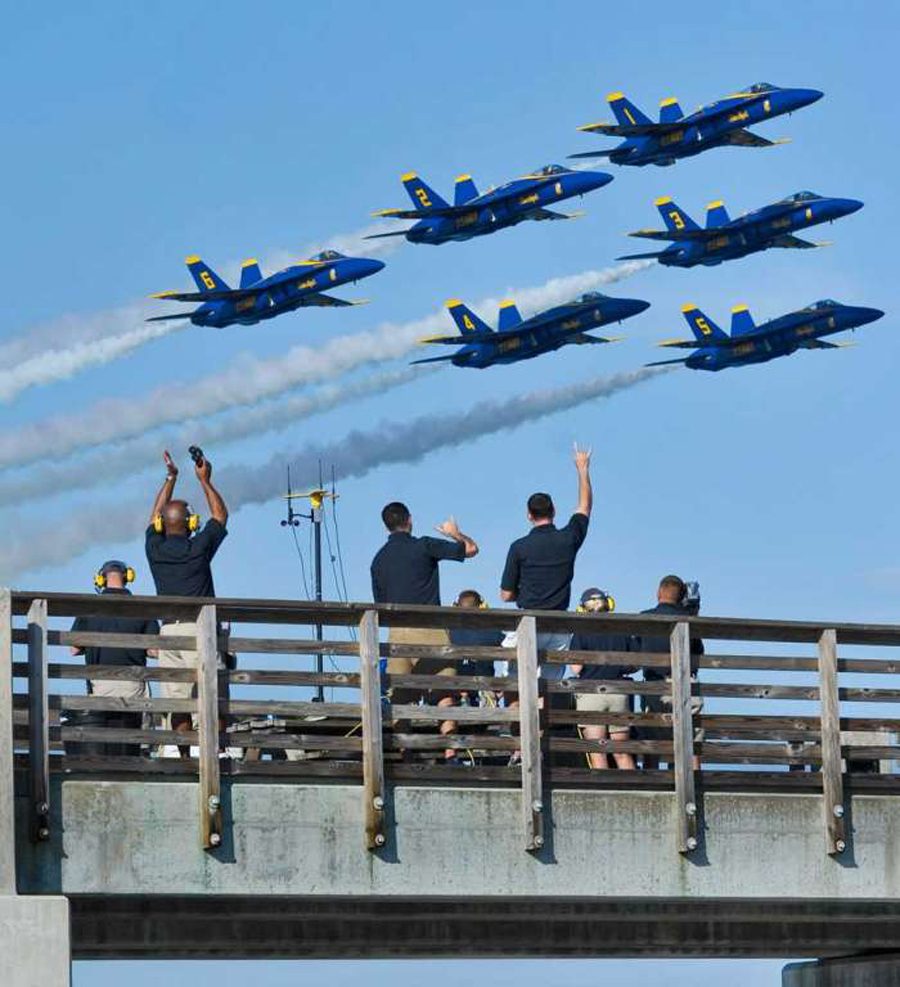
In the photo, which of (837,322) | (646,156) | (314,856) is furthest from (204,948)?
(837,322)

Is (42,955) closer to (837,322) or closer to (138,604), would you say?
(138,604)

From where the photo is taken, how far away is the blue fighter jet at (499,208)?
79250mm

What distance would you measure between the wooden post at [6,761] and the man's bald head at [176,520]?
104 inches

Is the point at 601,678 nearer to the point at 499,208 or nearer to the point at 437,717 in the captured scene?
the point at 437,717

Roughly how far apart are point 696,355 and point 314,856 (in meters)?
74.1

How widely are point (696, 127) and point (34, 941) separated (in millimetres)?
67474

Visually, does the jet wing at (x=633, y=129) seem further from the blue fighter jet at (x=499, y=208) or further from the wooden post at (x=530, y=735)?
the wooden post at (x=530, y=735)

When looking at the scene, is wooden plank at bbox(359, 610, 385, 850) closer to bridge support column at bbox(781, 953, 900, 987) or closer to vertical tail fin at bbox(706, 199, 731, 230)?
bridge support column at bbox(781, 953, 900, 987)

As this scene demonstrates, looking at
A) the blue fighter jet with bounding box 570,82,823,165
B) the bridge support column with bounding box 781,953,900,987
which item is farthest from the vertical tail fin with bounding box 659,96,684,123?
the bridge support column with bounding box 781,953,900,987

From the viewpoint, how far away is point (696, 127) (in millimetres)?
79750

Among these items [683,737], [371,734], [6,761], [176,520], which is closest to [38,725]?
[6,761]

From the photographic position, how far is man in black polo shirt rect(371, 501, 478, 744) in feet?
59.2

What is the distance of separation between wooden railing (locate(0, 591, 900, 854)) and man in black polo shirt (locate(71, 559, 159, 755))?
0.53 feet

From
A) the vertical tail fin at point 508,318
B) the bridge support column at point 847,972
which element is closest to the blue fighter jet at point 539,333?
the vertical tail fin at point 508,318
